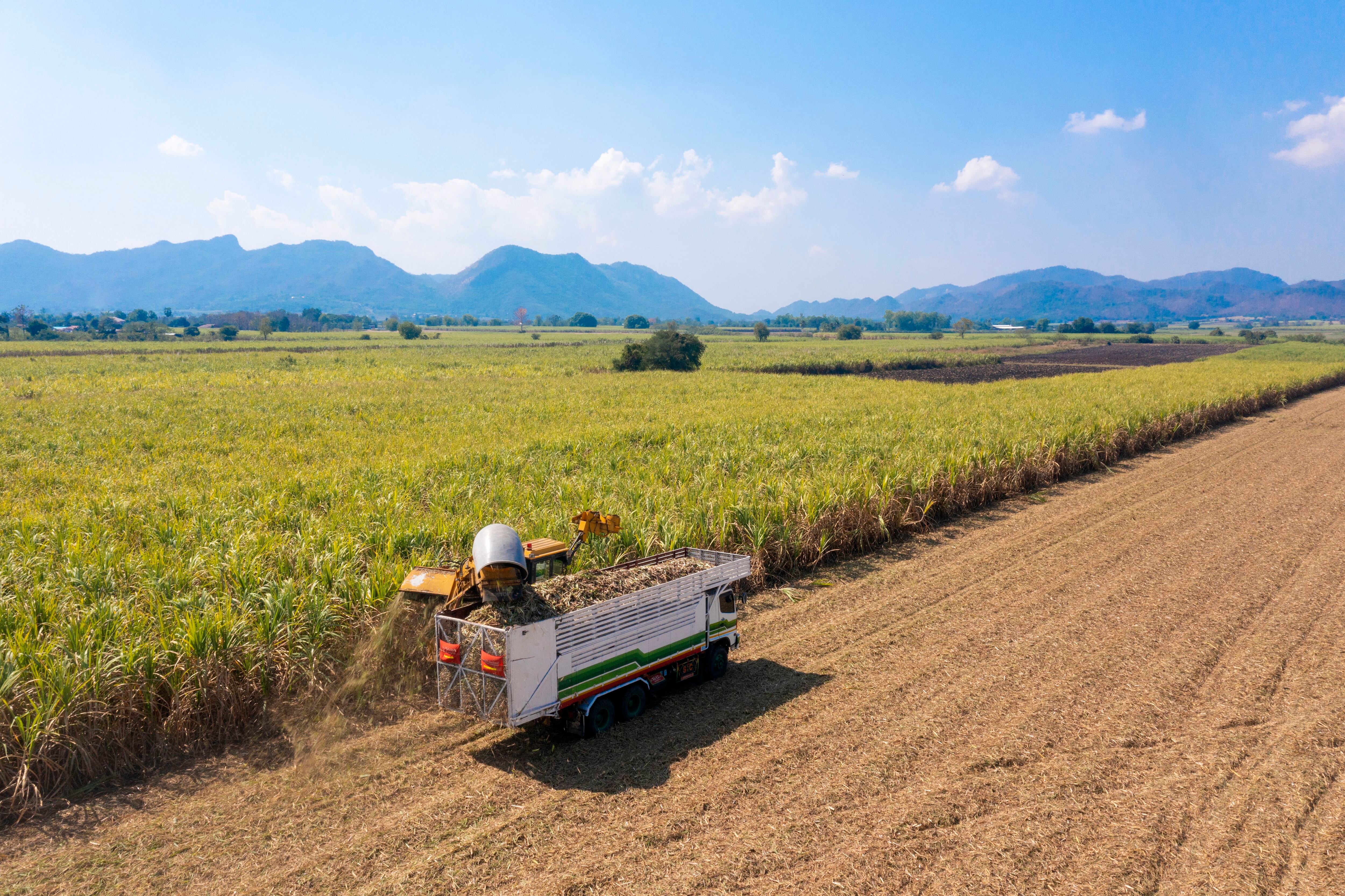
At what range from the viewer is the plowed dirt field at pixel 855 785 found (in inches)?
187

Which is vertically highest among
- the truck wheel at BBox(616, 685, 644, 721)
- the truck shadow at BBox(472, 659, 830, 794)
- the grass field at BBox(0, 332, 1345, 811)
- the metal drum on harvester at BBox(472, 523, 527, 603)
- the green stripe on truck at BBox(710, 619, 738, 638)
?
the metal drum on harvester at BBox(472, 523, 527, 603)

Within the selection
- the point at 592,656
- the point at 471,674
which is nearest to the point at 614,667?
the point at 592,656

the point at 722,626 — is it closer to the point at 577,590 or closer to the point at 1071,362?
the point at 577,590

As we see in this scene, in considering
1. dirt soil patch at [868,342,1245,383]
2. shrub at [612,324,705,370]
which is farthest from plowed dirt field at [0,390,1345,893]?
shrub at [612,324,705,370]

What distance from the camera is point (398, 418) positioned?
25469 mm

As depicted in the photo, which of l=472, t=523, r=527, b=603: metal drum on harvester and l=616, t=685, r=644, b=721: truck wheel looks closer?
l=472, t=523, r=527, b=603: metal drum on harvester

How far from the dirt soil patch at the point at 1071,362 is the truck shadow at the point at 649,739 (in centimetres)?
4652

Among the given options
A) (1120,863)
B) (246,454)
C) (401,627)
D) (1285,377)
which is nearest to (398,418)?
(246,454)

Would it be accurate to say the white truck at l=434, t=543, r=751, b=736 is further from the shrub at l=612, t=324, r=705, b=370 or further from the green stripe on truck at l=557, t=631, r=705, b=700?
the shrub at l=612, t=324, r=705, b=370

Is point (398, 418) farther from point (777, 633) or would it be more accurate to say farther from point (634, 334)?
point (634, 334)

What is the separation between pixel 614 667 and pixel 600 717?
467mm

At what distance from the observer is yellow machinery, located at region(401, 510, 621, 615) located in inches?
235

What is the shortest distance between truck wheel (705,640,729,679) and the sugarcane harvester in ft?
0.03

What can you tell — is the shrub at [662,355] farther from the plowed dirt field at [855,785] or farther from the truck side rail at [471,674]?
the truck side rail at [471,674]
